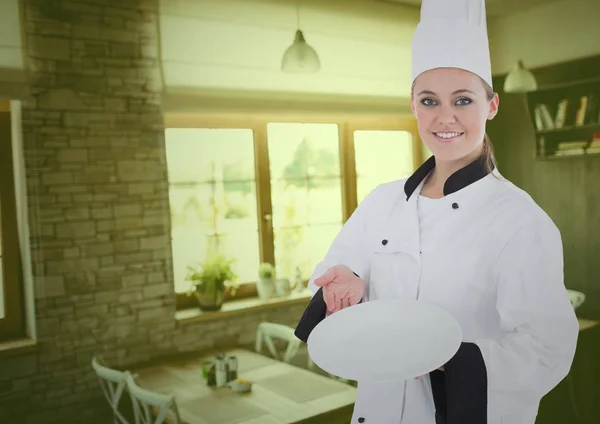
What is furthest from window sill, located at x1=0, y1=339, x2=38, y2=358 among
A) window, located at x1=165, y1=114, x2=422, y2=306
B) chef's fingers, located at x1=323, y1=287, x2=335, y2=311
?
chef's fingers, located at x1=323, y1=287, x2=335, y2=311

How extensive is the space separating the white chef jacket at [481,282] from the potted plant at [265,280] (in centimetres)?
190

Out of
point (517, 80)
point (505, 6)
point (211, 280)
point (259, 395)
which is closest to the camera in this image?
point (259, 395)

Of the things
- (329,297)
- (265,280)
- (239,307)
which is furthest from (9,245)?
(329,297)

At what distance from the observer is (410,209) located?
1.25 meters

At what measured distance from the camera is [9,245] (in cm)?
265

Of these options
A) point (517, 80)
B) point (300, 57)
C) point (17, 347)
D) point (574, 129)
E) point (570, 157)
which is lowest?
point (17, 347)

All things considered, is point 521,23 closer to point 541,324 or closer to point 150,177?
point 150,177

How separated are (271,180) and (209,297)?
73cm

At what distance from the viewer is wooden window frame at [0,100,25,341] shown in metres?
2.62

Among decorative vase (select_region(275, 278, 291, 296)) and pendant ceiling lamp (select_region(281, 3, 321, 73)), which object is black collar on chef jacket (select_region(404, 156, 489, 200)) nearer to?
pendant ceiling lamp (select_region(281, 3, 321, 73))

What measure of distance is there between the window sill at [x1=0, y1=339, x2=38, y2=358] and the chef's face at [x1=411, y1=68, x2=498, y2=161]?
6.81 feet

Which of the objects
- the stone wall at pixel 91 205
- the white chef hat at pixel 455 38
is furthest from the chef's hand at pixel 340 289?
the stone wall at pixel 91 205

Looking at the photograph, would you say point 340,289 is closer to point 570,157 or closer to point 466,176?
point 466,176

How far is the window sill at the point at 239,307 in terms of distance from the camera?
9.90ft
